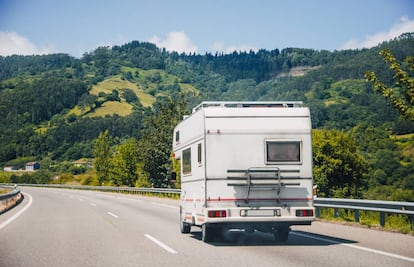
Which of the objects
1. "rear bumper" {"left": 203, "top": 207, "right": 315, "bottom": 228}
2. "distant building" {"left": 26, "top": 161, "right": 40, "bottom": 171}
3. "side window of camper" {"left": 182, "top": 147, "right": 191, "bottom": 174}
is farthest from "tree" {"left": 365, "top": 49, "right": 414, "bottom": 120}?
"distant building" {"left": 26, "top": 161, "right": 40, "bottom": 171}

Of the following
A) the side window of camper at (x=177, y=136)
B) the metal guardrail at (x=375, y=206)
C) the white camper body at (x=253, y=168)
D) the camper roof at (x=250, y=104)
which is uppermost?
the camper roof at (x=250, y=104)

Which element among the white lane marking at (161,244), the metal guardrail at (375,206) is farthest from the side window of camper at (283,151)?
the metal guardrail at (375,206)

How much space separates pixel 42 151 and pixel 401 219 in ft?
591

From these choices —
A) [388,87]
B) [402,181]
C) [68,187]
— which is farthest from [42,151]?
[388,87]

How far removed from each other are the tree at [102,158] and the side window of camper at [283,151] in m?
91.1

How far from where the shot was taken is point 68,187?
80562 millimetres

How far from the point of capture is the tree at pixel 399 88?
15.8 metres

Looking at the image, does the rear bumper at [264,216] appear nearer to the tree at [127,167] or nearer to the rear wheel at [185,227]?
the rear wheel at [185,227]

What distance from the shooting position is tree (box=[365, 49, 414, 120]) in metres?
15.8

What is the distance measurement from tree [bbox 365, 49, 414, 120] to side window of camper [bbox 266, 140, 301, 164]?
562 cm

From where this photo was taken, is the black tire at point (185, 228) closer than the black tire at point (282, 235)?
No

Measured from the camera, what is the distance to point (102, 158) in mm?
102625

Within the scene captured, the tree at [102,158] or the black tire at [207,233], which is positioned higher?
the tree at [102,158]

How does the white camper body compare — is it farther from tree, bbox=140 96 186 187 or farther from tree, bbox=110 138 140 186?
tree, bbox=110 138 140 186
